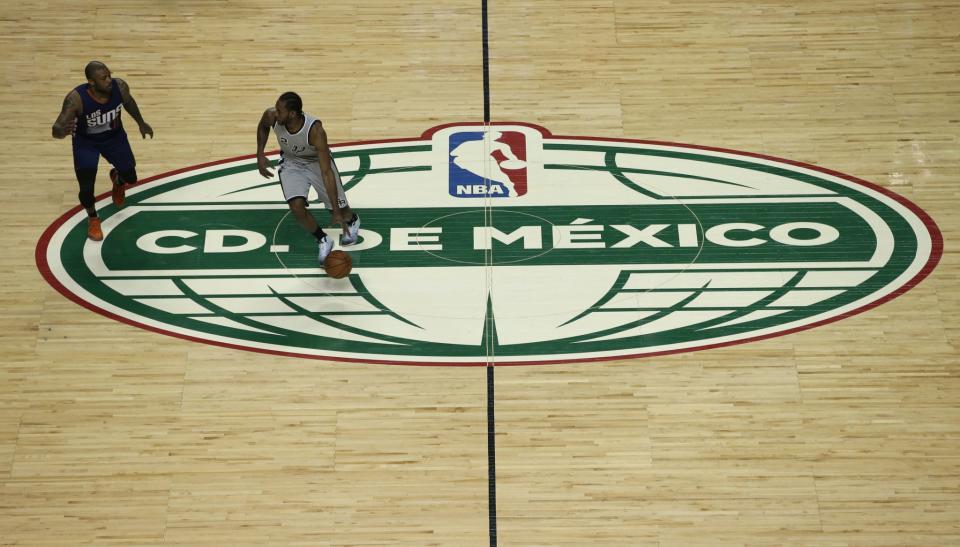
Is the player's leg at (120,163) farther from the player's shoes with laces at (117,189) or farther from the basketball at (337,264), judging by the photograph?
the basketball at (337,264)

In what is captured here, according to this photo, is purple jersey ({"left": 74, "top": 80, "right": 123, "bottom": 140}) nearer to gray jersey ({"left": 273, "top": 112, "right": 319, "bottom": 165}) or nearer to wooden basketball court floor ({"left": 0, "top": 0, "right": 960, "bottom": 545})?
wooden basketball court floor ({"left": 0, "top": 0, "right": 960, "bottom": 545})

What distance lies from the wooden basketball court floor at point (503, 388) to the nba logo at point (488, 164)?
23 centimetres

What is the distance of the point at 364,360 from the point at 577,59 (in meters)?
3.21

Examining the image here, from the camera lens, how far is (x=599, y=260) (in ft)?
24.7

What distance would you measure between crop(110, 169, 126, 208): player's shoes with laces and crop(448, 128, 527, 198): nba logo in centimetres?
226

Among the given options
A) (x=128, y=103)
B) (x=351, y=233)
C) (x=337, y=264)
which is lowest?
(x=337, y=264)

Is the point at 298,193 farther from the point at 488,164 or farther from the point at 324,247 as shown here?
the point at 488,164

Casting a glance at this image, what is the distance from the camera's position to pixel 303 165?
7348 mm

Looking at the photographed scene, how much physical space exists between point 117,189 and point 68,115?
770mm

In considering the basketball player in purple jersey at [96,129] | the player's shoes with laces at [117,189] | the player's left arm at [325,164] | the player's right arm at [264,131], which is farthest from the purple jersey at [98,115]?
the player's left arm at [325,164]

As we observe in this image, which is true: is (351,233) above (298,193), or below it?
below

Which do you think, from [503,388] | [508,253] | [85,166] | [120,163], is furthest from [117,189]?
[503,388]

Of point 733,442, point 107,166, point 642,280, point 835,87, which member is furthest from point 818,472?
point 107,166

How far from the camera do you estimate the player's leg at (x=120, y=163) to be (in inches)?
295
